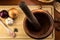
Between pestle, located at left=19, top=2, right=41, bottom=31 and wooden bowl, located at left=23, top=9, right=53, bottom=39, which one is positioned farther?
wooden bowl, located at left=23, top=9, right=53, bottom=39

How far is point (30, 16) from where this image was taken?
838 mm

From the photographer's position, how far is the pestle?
0.77 m

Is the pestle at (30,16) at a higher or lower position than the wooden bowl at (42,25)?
higher

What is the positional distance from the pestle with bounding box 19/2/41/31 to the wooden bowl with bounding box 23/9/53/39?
25mm

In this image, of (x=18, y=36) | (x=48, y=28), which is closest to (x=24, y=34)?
(x=18, y=36)

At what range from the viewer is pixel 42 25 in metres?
1.00

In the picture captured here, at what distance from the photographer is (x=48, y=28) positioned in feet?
3.14

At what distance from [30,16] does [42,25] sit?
172mm

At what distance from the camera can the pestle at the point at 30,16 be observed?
0.77 m

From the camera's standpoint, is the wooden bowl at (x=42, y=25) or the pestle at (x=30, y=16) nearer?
the pestle at (x=30, y=16)

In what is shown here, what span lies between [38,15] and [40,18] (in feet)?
A: 0.07

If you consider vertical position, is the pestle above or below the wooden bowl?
above

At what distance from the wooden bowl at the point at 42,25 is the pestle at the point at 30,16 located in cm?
3

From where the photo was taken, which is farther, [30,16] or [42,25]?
[42,25]
